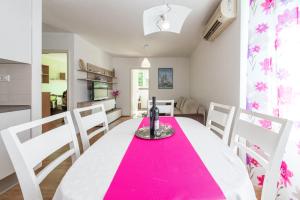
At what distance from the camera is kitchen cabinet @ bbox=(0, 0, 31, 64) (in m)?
1.68

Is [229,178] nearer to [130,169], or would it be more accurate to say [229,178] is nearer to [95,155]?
[130,169]

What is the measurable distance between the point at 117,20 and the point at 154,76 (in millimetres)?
3442

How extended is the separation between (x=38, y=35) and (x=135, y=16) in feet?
5.05

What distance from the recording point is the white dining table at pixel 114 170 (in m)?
0.55

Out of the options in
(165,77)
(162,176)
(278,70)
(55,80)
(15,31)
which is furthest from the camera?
(55,80)

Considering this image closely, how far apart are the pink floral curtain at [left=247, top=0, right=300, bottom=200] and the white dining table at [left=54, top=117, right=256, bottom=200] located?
0.74 meters

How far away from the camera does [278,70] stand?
1.39 m

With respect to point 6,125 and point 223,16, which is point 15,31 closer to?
point 6,125

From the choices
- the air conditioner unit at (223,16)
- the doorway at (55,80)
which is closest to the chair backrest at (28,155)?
the air conditioner unit at (223,16)

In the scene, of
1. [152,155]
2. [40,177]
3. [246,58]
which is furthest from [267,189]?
[246,58]

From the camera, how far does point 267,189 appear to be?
735 millimetres

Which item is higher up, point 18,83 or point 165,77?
point 165,77

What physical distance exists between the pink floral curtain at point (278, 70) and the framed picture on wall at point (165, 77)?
446 centimetres

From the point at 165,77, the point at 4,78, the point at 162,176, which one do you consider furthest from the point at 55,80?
the point at 162,176
